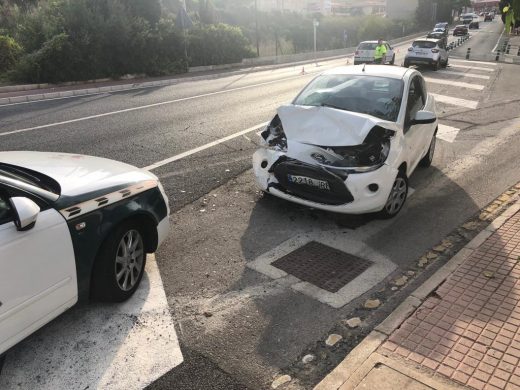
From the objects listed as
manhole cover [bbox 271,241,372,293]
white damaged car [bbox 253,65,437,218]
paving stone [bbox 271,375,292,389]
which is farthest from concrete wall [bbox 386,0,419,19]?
paving stone [bbox 271,375,292,389]

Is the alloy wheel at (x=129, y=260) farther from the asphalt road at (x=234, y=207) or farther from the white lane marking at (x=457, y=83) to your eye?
the white lane marking at (x=457, y=83)

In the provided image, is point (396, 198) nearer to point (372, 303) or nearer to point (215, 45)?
point (372, 303)

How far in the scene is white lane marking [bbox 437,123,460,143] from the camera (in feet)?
31.8

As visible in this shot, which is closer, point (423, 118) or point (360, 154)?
point (360, 154)

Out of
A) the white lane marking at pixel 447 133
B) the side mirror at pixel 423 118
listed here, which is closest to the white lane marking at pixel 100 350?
the side mirror at pixel 423 118

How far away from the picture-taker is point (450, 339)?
136 inches

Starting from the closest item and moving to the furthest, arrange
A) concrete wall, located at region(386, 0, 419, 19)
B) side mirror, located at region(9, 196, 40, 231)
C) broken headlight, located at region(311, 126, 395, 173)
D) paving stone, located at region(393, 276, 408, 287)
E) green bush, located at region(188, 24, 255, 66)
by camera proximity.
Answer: side mirror, located at region(9, 196, 40, 231)
paving stone, located at region(393, 276, 408, 287)
broken headlight, located at region(311, 126, 395, 173)
green bush, located at region(188, 24, 255, 66)
concrete wall, located at region(386, 0, 419, 19)

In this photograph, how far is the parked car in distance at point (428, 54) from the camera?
24000 millimetres

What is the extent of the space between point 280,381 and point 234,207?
3179 millimetres

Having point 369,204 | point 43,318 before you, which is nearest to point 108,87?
point 369,204

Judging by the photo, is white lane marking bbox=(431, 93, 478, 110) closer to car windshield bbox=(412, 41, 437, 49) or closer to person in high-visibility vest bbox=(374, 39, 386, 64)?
car windshield bbox=(412, 41, 437, 49)

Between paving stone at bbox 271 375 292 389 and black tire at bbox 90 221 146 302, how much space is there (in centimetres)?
147

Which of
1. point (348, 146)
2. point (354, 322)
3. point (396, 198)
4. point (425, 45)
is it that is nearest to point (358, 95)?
point (348, 146)

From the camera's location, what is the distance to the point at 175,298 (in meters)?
4.11
